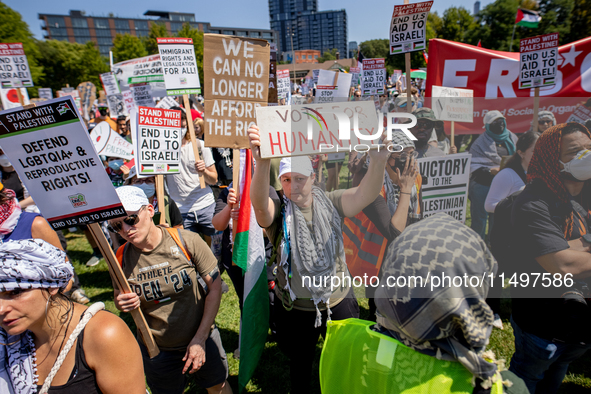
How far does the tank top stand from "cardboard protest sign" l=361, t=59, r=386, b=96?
8371mm

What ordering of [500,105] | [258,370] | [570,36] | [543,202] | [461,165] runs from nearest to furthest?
[543,202], [461,165], [258,370], [500,105], [570,36]

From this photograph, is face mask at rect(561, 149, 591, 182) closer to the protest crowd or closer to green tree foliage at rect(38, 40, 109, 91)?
the protest crowd

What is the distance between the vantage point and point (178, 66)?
14.5 feet

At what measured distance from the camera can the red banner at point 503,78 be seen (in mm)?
5133

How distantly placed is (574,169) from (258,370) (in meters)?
3.14

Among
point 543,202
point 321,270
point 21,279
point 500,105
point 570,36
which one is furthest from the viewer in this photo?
point 570,36

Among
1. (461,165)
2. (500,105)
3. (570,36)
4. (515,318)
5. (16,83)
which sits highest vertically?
(570,36)

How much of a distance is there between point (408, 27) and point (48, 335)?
4324 millimetres

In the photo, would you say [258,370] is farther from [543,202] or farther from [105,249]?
[543,202]

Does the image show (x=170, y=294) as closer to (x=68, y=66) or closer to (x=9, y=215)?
(x=9, y=215)

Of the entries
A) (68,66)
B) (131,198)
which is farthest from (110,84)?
(68,66)

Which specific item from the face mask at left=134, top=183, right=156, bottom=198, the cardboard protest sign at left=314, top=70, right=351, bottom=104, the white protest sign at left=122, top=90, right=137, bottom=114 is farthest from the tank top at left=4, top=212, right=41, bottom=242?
the white protest sign at left=122, top=90, right=137, bottom=114

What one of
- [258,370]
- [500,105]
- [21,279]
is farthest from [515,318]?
[500,105]

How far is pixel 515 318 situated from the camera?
7.07 feet
